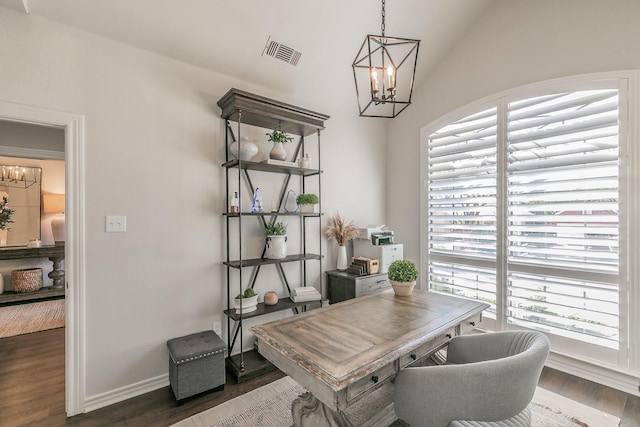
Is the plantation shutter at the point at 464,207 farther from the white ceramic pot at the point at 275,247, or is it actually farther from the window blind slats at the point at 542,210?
the white ceramic pot at the point at 275,247

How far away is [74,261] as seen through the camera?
201cm

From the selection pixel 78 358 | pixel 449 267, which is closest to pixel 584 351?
pixel 449 267

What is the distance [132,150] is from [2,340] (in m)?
2.82

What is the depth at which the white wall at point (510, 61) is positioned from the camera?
89.5 inches

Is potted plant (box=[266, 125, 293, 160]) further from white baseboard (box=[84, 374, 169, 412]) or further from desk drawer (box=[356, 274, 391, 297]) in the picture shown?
white baseboard (box=[84, 374, 169, 412])

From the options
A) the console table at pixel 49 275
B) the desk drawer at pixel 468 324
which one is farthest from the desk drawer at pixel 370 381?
the console table at pixel 49 275

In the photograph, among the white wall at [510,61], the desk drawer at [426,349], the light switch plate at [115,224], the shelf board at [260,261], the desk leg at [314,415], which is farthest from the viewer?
the shelf board at [260,261]

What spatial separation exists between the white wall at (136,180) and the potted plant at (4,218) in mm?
4250

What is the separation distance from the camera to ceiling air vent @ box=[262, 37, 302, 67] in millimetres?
2582

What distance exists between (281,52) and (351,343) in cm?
251

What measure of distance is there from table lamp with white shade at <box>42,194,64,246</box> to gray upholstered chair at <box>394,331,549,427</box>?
20.7 ft

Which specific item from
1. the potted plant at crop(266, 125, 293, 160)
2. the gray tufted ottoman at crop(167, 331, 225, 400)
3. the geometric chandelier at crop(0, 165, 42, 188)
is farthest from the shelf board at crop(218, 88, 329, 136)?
the geometric chandelier at crop(0, 165, 42, 188)

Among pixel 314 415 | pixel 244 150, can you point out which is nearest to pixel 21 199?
pixel 244 150

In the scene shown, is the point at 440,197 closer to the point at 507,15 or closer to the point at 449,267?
the point at 449,267
